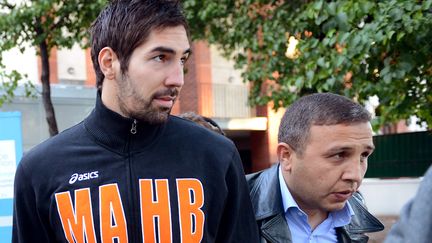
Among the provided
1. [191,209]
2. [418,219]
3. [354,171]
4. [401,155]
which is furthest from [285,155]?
[401,155]

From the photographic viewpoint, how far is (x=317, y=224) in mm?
2449

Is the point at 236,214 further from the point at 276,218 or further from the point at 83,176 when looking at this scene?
the point at 83,176

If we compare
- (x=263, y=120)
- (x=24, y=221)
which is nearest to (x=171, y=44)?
(x=24, y=221)

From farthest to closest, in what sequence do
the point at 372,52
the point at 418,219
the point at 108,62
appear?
the point at 372,52 → the point at 108,62 → the point at 418,219

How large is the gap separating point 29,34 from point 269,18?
376cm

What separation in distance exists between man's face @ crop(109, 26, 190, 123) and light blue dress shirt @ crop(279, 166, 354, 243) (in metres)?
0.63

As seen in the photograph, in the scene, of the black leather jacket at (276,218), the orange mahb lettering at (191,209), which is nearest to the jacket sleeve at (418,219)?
the orange mahb lettering at (191,209)

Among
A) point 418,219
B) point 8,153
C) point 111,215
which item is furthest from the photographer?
point 8,153

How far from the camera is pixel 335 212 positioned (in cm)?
245

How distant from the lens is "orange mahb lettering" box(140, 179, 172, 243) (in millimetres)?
2025

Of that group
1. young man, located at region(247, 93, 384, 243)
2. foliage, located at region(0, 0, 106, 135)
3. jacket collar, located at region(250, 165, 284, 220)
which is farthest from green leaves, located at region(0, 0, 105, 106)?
young man, located at region(247, 93, 384, 243)

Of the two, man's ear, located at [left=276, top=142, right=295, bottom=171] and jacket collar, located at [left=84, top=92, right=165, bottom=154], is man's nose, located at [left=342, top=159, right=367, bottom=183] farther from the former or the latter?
jacket collar, located at [left=84, top=92, right=165, bottom=154]

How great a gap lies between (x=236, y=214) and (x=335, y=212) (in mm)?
481

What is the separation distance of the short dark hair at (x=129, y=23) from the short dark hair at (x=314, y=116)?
562 mm
